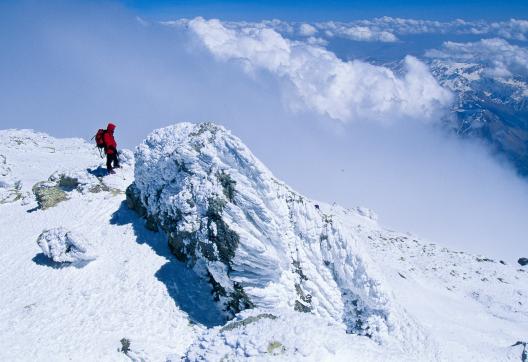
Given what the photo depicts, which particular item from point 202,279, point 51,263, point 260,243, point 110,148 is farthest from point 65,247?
point 260,243

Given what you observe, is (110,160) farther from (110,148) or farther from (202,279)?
(202,279)

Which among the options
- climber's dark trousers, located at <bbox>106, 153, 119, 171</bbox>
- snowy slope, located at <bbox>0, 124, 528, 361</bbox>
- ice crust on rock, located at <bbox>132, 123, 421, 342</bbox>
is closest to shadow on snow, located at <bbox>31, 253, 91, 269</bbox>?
snowy slope, located at <bbox>0, 124, 528, 361</bbox>

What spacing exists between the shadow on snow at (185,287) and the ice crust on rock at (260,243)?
0.49 meters

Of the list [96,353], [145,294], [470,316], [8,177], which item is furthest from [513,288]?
[8,177]

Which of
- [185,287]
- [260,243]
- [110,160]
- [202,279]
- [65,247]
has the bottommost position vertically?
[185,287]

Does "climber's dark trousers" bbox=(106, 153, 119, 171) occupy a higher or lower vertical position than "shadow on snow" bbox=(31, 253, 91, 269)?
higher

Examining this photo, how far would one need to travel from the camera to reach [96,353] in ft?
58.1

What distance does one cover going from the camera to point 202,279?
21219 mm

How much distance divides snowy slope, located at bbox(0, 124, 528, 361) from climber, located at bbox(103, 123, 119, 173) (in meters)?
3.87

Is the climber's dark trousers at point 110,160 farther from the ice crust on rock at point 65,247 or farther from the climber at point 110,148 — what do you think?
the ice crust on rock at point 65,247

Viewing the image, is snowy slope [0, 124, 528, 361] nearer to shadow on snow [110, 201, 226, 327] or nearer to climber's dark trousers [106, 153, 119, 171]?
shadow on snow [110, 201, 226, 327]

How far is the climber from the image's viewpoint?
28509 millimetres

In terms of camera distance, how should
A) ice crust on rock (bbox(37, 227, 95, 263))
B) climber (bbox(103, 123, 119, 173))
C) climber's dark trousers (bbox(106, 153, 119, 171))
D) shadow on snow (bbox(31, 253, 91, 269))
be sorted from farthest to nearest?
climber's dark trousers (bbox(106, 153, 119, 171)), climber (bbox(103, 123, 119, 173)), shadow on snow (bbox(31, 253, 91, 269)), ice crust on rock (bbox(37, 227, 95, 263))

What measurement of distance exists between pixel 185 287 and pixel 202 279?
2.92 feet
